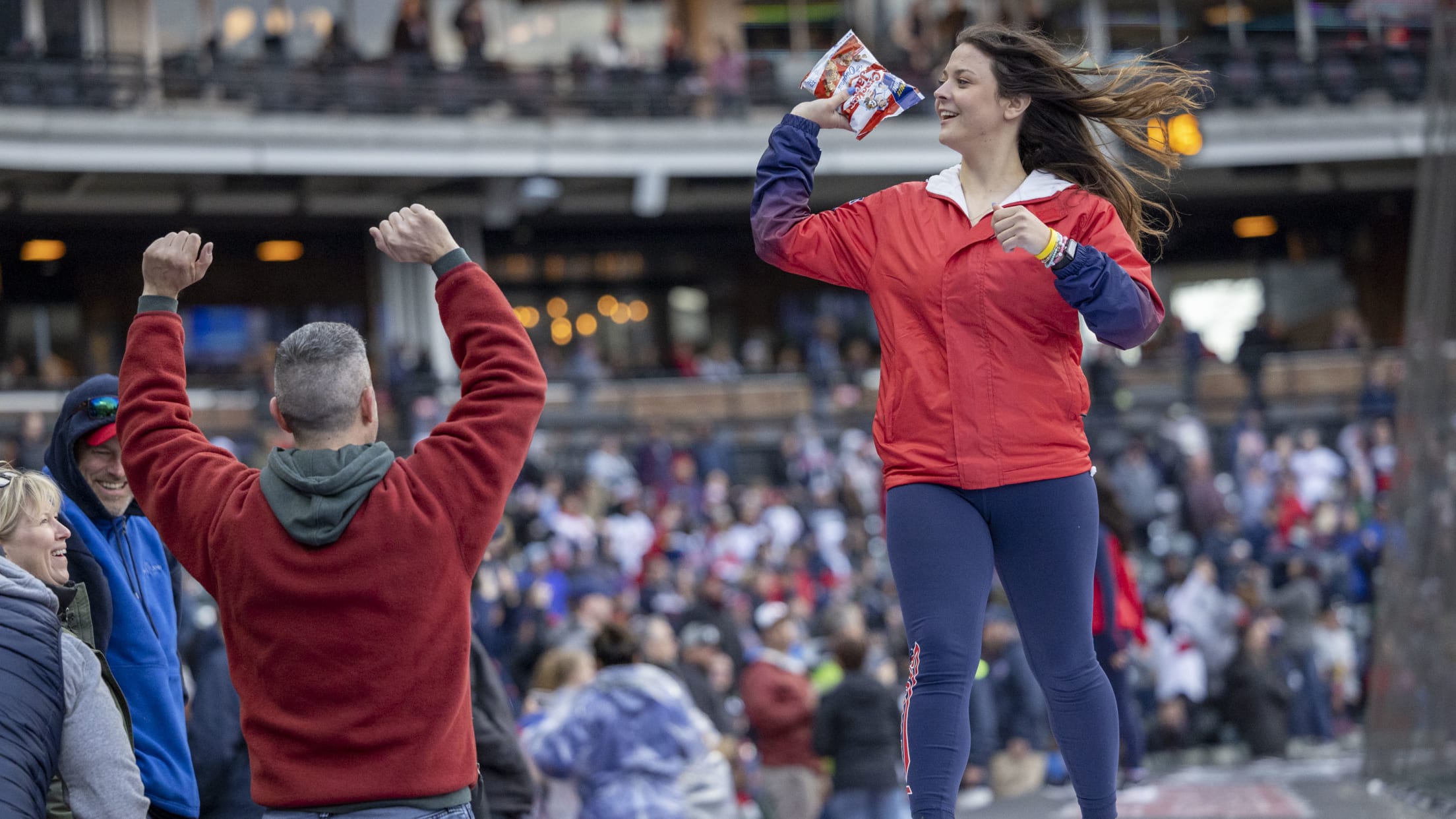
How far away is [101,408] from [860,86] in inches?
77.1

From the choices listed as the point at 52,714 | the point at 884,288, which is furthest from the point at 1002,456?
the point at 52,714

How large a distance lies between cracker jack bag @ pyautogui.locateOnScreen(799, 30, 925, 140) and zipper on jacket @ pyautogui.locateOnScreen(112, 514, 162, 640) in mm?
1955

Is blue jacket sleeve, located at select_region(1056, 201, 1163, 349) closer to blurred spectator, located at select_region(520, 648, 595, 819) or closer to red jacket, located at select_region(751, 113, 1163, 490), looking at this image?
red jacket, located at select_region(751, 113, 1163, 490)

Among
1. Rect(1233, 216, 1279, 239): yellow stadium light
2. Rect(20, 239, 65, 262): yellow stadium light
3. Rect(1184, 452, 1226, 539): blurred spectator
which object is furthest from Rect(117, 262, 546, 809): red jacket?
Rect(1233, 216, 1279, 239): yellow stadium light

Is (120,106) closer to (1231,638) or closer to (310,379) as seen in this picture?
(1231,638)

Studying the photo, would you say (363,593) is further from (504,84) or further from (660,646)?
(504,84)

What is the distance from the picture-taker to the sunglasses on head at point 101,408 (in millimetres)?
3646

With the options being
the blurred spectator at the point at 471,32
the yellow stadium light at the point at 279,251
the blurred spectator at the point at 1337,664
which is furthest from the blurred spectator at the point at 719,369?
the blurred spectator at the point at 1337,664

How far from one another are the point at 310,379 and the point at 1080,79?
6.59ft

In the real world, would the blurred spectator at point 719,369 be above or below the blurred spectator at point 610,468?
above

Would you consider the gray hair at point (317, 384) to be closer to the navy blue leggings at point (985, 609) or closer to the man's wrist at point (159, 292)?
the man's wrist at point (159, 292)

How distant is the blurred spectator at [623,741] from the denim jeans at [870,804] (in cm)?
176

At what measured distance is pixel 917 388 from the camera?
3.34m

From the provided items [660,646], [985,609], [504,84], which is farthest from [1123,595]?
[504,84]
